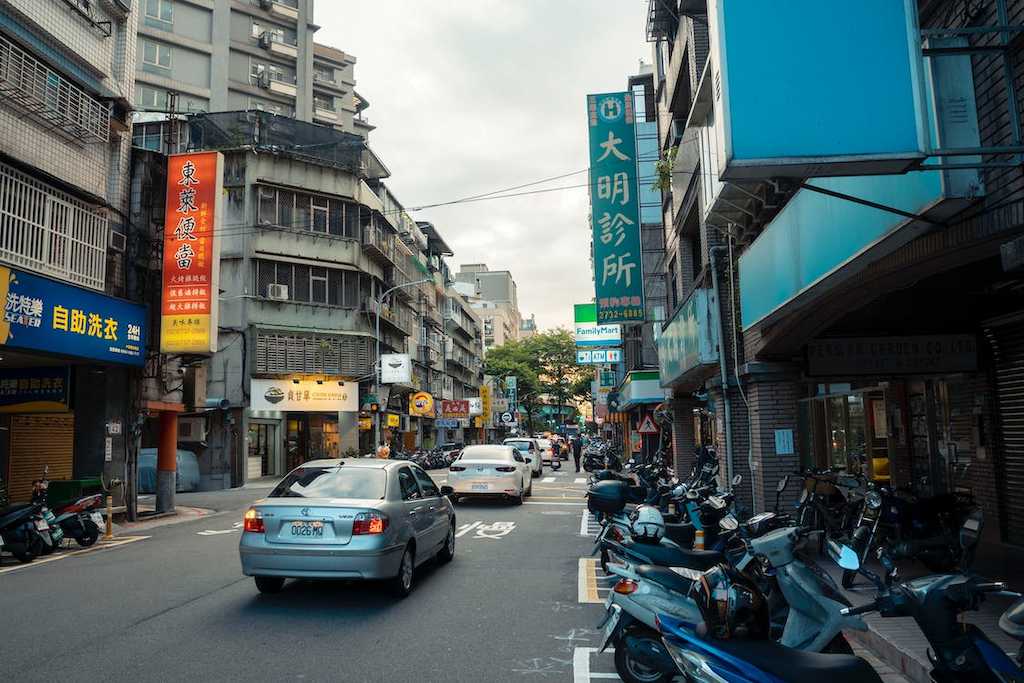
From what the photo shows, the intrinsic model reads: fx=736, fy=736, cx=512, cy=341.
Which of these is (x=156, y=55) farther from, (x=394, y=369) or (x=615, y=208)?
(x=615, y=208)

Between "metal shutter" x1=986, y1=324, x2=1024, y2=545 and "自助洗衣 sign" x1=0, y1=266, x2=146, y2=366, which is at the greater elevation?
"自助洗衣 sign" x1=0, y1=266, x2=146, y2=366

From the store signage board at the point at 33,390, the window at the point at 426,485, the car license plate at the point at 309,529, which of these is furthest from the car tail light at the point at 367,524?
the store signage board at the point at 33,390

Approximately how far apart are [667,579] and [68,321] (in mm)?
13286

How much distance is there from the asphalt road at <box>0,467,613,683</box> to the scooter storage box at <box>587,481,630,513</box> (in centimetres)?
103

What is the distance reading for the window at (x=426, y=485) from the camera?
379 inches

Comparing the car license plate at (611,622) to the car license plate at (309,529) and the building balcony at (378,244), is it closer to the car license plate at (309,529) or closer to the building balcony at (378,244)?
the car license plate at (309,529)

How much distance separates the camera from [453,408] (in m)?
63.5

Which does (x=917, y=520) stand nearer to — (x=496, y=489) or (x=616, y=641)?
(x=616, y=641)

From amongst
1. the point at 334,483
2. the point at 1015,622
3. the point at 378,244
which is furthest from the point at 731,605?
the point at 378,244

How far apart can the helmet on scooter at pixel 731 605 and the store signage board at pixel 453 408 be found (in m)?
58.2

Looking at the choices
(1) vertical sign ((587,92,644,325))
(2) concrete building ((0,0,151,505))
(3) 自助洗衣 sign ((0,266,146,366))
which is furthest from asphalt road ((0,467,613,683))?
(1) vertical sign ((587,92,644,325))

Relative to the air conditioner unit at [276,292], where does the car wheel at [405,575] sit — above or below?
below

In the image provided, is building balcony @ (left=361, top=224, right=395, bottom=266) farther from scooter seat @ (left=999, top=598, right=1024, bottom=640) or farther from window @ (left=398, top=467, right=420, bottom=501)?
scooter seat @ (left=999, top=598, right=1024, bottom=640)

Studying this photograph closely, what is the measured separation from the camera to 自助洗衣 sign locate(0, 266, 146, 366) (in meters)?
12.9
